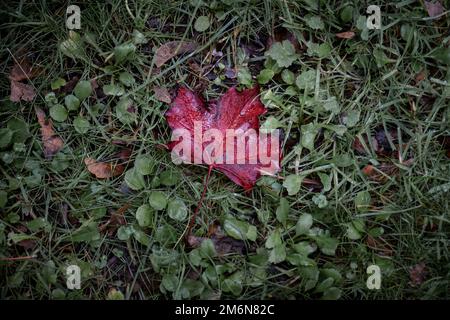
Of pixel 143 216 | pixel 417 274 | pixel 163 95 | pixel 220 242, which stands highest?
pixel 163 95

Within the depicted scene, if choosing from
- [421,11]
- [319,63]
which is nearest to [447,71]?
[421,11]

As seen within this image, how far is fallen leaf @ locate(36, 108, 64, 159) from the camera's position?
2070 mm

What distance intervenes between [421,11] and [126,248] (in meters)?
1.59

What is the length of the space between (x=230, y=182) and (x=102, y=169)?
20.9 inches

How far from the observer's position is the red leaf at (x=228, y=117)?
196 cm

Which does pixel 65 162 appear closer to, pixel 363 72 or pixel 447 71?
pixel 363 72

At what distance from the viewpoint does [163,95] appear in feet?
6.81

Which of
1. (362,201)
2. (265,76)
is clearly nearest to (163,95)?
(265,76)

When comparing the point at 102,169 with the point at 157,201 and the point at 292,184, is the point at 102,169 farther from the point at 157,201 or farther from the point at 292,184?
the point at 292,184

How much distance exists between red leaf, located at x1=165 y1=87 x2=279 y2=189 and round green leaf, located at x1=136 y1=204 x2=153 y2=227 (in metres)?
0.27

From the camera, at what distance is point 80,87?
2057 mm

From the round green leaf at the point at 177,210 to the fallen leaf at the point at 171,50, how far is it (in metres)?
0.59

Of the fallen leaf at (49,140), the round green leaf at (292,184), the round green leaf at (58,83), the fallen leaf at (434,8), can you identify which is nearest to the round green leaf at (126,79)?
the round green leaf at (58,83)

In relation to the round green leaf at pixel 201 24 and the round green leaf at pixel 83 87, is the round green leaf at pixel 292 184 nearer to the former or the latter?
the round green leaf at pixel 201 24
